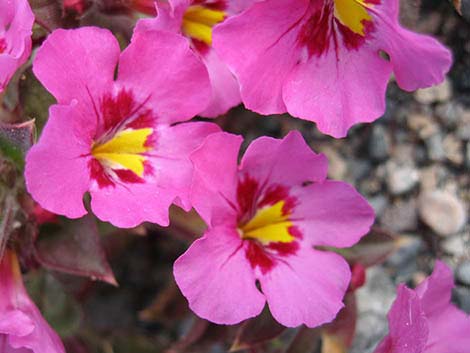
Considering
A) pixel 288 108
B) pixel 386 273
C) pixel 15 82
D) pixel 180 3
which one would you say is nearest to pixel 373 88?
pixel 288 108

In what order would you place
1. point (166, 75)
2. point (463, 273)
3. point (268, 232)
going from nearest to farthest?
point (166, 75)
point (268, 232)
point (463, 273)

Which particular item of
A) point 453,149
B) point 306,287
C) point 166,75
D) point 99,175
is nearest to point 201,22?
point 166,75

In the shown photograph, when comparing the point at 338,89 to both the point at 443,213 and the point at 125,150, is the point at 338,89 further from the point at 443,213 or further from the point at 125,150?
the point at 443,213

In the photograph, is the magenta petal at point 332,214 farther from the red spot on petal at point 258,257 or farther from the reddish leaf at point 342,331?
the reddish leaf at point 342,331

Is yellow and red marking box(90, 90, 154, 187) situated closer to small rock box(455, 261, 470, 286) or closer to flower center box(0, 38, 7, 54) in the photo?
flower center box(0, 38, 7, 54)

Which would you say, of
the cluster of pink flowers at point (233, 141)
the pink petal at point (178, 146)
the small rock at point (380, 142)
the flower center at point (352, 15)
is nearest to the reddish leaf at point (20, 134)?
the cluster of pink flowers at point (233, 141)

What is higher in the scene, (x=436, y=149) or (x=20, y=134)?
(x=20, y=134)
